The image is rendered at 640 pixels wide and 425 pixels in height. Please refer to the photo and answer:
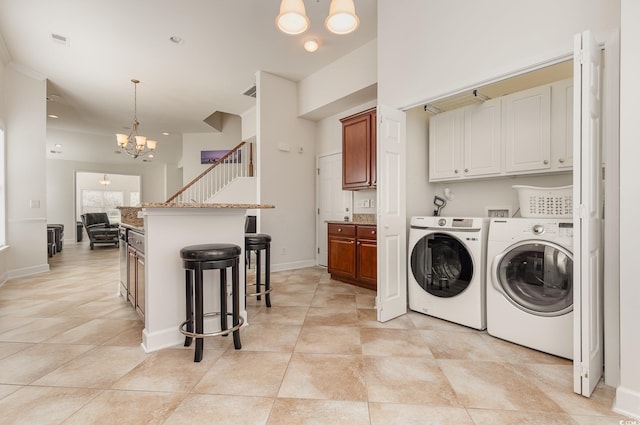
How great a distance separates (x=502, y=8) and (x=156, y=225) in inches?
121

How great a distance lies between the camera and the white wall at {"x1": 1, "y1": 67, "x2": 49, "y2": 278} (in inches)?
179

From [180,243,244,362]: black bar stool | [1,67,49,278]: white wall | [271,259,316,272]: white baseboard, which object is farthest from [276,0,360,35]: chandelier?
[1,67,49,278]: white wall

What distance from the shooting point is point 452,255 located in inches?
108

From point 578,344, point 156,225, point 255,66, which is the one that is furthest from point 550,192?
point 255,66

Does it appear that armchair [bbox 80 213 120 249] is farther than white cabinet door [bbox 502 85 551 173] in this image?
Yes

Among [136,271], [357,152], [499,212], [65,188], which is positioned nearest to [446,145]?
[499,212]

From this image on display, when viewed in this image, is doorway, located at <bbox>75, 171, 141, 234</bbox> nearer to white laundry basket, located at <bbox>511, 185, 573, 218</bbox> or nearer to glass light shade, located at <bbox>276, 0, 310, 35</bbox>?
glass light shade, located at <bbox>276, 0, 310, 35</bbox>

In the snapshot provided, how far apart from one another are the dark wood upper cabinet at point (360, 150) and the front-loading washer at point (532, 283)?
195 cm

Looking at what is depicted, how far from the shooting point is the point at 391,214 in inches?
112

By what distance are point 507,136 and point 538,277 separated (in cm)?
130

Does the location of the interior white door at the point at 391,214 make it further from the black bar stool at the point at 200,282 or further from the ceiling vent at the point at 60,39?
the ceiling vent at the point at 60,39

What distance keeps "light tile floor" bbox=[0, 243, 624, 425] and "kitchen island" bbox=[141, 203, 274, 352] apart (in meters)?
0.16

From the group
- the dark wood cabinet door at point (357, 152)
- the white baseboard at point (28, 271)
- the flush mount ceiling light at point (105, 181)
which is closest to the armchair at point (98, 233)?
the flush mount ceiling light at point (105, 181)

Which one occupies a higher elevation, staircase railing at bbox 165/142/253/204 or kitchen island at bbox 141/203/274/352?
staircase railing at bbox 165/142/253/204
